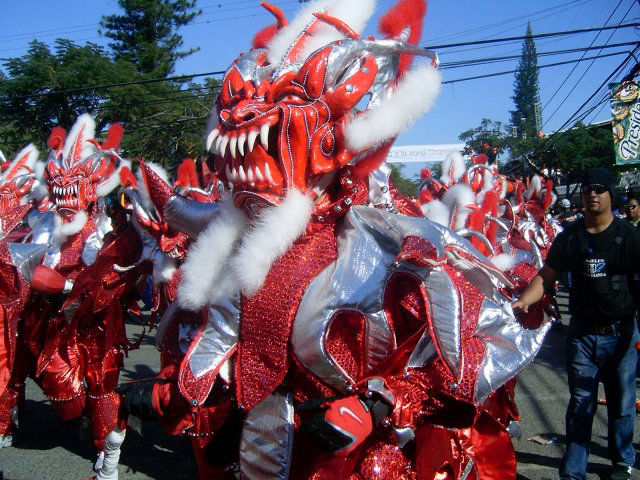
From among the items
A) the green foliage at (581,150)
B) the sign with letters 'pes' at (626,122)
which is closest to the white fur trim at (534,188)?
the sign with letters 'pes' at (626,122)

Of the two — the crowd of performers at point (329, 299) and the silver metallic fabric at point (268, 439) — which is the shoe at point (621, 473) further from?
the silver metallic fabric at point (268, 439)

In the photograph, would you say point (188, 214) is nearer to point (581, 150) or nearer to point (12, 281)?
point (12, 281)

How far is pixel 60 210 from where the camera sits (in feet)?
13.8

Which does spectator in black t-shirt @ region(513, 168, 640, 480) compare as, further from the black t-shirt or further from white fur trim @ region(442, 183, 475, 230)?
white fur trim @ region(442, 183, 475, 230)

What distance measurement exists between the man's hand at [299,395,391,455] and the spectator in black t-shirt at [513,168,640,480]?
1.61 meters

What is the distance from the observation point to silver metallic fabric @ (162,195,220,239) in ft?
7.55

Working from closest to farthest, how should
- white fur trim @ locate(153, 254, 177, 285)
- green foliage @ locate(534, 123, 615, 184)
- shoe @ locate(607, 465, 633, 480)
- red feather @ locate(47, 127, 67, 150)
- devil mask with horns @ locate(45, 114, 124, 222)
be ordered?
white fur trim @ locate(153, 254, 177, 285) → shoe @ locate(607, 465, 633, 480) → devil mask with horns @ locate(45, 114, 124, 222) → red feather @ locate(47, 127, 67, 150) → green foliage @ locate(534, 123, 615, 184)

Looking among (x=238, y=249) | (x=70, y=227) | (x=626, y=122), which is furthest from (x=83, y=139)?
(x=626, y=122)

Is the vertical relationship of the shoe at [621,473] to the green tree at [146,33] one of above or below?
below

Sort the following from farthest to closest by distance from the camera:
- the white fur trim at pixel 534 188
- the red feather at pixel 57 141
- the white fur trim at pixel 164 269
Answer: the white fur trim at pixel 534 188, the red feather at pixel 57 141, the white fur trim at pixel 164 269

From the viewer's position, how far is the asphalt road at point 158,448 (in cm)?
401

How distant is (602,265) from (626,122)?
9508 mm

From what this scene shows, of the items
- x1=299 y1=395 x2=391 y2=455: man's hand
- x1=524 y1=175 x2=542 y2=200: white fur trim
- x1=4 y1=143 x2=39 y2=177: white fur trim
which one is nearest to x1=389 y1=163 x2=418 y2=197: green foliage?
→ x1=524 y1=175 x2=542 y2=200: white fur trim

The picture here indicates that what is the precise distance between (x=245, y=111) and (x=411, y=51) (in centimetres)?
58
